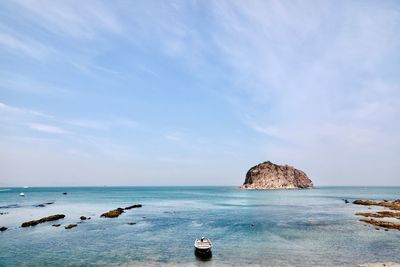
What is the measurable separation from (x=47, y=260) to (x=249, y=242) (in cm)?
3153

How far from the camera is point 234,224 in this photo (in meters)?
77.4

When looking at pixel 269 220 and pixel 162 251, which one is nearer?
pixel 162 251

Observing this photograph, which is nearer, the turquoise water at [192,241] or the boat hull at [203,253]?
the turquoise water at [192,241]

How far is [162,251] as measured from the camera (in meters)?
49.4

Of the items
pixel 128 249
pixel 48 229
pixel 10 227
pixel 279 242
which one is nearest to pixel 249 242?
pixel 279 242

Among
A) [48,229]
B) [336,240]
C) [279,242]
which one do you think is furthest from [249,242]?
[48,229]

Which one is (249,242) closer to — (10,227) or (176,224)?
(176,224)

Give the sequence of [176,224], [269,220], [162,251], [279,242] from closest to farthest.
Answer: [162,251] → [279,242] → [176,224] → [269,220]

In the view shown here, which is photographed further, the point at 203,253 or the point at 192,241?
the point at 192,241

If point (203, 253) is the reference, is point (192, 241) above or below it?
above

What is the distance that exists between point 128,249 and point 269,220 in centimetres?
4428

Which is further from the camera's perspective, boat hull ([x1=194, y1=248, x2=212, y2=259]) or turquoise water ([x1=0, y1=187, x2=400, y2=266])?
boat hull ([x1=194, y1=248, x2=212, y2=259])

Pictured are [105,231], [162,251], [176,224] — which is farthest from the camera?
[176,224]

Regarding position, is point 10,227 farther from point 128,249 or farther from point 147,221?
point 128,249
